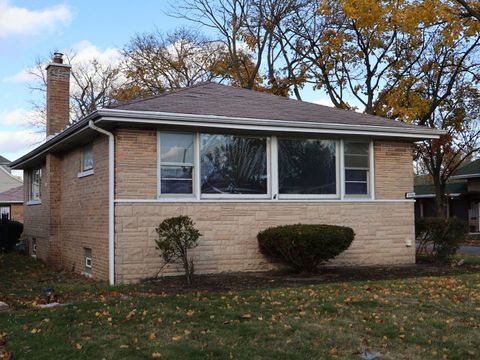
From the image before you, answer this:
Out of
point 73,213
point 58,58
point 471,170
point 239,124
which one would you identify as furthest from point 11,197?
point 239,124

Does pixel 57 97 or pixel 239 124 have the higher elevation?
pixel 57 97

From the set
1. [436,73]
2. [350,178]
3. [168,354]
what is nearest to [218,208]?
[350,178]

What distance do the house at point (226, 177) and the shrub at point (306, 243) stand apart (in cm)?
70

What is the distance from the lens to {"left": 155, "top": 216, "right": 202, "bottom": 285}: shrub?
10242 millimetres

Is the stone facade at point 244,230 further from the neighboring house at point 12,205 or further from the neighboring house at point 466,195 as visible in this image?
the neighboring house at point 12,205

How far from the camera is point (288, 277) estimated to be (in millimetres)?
11125

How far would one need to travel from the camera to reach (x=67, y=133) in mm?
12680

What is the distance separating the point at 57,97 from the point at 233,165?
807cm

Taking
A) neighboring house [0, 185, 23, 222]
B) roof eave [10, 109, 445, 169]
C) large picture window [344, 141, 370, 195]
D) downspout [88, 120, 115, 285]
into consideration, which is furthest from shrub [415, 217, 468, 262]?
neighboring house [0, 185, 23, 222]

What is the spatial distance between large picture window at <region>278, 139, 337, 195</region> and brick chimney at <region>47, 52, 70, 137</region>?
27.2 feet

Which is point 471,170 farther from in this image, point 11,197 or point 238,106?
point 11,197

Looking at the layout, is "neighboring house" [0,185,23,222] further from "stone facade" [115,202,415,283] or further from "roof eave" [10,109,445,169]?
"stone facade" [115,202,415,283]

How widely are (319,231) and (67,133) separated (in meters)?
6.14

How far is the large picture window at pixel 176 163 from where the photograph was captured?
11430 millimetres
